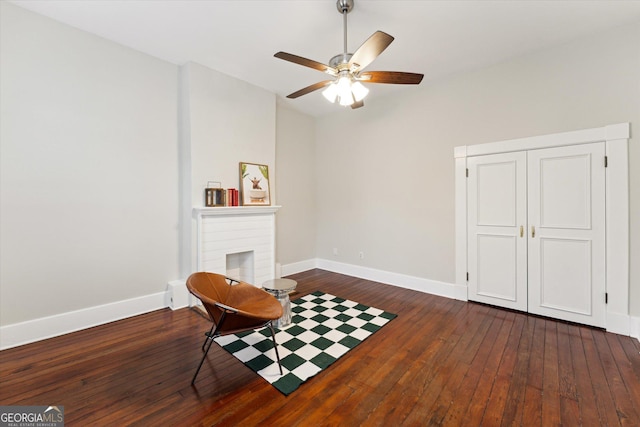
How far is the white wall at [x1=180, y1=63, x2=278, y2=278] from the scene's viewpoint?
11.4ft

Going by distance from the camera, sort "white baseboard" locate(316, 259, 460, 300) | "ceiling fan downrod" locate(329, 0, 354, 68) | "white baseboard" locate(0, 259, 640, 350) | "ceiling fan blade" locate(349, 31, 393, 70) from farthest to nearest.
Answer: "white baseboard" locate(316, 259, 460, 300) < "white baseboard" locate(0, 259, 640, 350) < "ceiling fan downrod" locate(329, 0, 354, 68) < "ceiling fan blade" locate(349, 31, 393, 70)

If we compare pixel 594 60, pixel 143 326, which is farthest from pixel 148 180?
pixel 594 60

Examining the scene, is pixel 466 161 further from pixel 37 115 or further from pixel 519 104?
pixel 37 115

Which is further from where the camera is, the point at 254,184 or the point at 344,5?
the point at 254,184

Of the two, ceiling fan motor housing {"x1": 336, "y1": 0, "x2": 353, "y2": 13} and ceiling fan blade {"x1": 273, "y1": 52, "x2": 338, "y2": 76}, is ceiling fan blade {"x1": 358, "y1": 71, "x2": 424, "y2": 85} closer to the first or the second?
ceiling fan blade {"x1": 273, "y1": 52, "x2": 338, "y2": 76}

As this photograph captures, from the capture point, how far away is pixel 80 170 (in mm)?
2848

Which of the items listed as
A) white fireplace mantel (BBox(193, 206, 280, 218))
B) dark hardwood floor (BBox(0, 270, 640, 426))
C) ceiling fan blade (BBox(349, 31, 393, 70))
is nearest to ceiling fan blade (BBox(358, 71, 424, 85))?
ceiling fan blade (BBox(349, 31, 393, 70))

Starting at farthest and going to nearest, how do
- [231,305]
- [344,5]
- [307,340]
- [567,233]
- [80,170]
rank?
[567,233]
[80,170]
[307,340]
[231,305]
[344,5]

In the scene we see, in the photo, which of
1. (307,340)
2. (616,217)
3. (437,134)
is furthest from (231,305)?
(616,217)

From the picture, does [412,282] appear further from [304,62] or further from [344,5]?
[344,5]

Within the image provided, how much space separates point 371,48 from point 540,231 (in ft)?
9.47

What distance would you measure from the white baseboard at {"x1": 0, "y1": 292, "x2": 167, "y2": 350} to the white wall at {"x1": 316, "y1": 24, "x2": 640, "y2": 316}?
3.15m

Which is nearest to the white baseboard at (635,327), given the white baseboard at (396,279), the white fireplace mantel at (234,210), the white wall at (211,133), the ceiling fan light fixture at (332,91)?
the white baseboard at (396,279)

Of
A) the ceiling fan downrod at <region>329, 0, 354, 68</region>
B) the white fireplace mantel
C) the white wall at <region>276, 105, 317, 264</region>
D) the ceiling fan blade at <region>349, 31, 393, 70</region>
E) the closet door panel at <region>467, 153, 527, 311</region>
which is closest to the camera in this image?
the ceiling fan blade at <region>349, 31, 393, 70</region>
